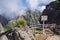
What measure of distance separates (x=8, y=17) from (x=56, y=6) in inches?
275

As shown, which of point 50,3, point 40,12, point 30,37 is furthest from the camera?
point 40,12

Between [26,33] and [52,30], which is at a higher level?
[26,33]

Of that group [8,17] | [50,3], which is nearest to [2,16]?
[8,17]

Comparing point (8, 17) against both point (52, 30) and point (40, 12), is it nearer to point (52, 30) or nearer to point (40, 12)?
point (52, 30)

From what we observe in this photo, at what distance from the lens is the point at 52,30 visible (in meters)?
15.7

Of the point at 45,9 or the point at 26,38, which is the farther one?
the point at 45,9

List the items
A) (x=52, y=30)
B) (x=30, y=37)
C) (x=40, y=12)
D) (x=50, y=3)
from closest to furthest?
(x=30, y=37), (x=52, y=30), (x=50, y=3), (x=40, y=12)

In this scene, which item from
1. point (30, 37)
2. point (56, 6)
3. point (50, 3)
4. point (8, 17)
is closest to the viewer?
point (30, 37)

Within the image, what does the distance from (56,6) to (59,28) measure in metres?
5.55

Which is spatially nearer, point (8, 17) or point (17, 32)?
point (17, 32)

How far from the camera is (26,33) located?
9969 millimetres

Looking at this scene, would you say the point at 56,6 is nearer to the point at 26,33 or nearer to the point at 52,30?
the point at 52,30

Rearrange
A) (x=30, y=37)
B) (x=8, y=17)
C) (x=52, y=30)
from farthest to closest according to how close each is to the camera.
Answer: (x=8, y=17) → (x=52, y=30) → (x=30, y=37)

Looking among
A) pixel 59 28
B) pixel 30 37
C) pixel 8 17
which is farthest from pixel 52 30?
pixel 30 37
